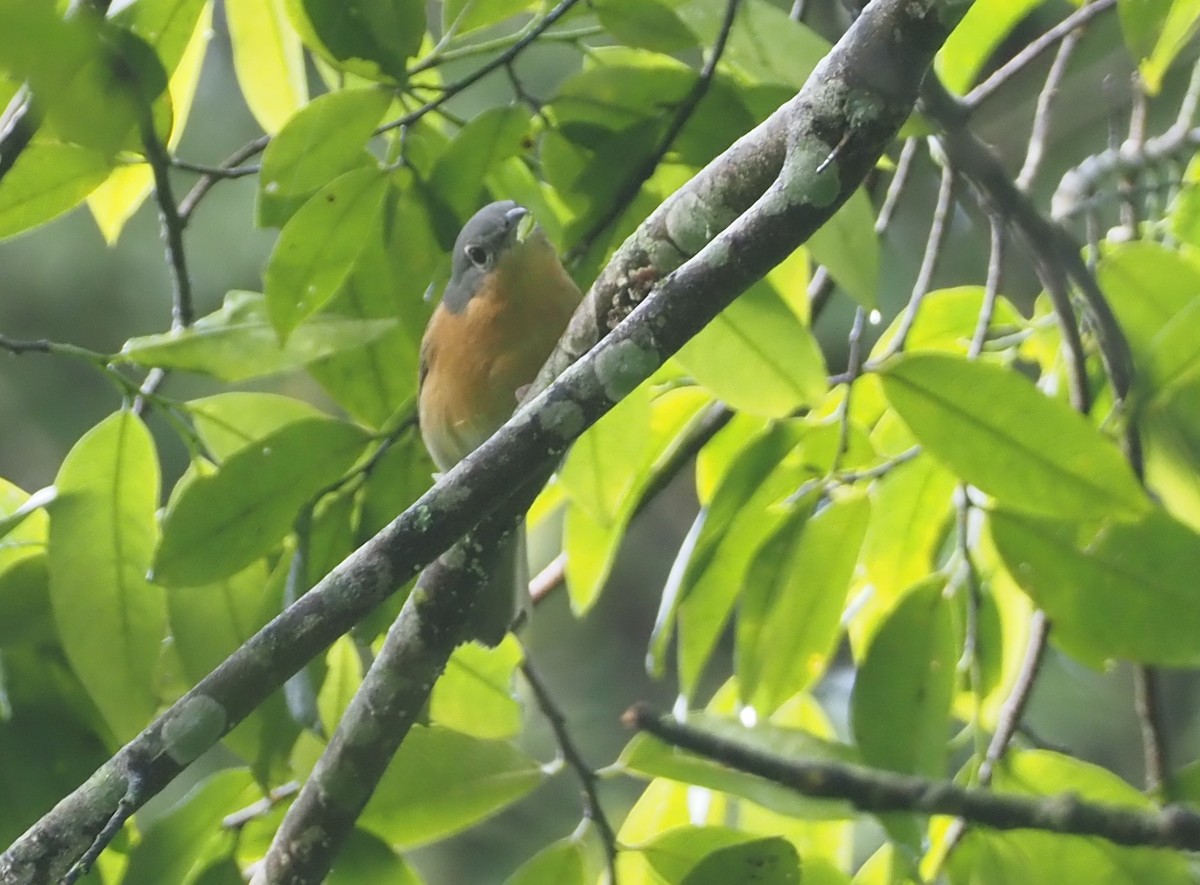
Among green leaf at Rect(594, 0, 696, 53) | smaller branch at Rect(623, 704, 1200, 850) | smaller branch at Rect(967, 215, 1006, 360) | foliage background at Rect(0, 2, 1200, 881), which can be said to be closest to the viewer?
smaller branch at Rect(623, 704, 1200, 850)

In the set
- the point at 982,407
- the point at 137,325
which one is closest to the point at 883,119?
the point at 982,407

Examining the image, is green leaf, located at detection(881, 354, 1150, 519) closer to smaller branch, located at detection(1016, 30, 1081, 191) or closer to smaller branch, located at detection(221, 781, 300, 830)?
smaller branch, located at detection(1016, 30, 1081, 191)

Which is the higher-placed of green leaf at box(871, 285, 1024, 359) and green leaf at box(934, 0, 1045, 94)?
green leaf at box(934, 0, 1045, 94)

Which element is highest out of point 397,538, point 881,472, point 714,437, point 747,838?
point 397,538

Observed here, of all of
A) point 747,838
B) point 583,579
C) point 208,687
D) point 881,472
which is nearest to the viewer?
point 208,687

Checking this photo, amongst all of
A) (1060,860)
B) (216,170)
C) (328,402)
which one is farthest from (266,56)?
(328,402)

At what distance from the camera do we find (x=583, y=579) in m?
1.78

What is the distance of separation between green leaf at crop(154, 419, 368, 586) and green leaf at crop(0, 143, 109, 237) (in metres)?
0.34

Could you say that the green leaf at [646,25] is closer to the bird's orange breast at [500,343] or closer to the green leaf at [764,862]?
the bird's orange breast at [500,343]

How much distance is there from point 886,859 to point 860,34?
968 millimetres

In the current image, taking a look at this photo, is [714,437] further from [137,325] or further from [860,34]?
[137,325]

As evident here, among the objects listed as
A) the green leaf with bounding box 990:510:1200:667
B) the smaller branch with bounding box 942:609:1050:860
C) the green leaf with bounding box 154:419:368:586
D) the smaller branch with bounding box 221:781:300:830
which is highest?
the green leaf with bounding box 154:419:368:586

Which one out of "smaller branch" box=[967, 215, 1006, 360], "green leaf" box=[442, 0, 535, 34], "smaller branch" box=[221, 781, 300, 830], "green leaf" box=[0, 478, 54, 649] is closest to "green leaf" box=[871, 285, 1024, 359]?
"smaller branch" box=[967, 215, 1006, 360]

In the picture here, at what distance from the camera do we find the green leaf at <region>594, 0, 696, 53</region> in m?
1.36
